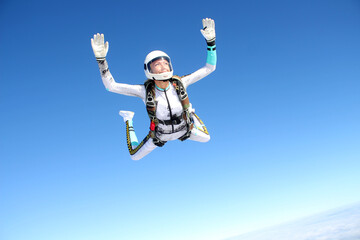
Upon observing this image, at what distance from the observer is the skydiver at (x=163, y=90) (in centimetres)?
500

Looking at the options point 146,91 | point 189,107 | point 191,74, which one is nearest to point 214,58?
point 191,74

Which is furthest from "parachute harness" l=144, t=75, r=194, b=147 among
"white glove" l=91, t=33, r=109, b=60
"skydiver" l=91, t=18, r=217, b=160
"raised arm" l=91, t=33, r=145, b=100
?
"white glove" l=91, t=33, r=109, b=60

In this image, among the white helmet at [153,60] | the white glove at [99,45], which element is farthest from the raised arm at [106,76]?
the white helmet at [153,60]

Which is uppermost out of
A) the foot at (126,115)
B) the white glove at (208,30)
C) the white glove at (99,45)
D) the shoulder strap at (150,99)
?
the white glove at (208,30)

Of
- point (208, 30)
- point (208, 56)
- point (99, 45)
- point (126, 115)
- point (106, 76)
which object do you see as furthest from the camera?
point (126, 115)

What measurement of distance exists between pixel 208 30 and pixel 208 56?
0.51 m

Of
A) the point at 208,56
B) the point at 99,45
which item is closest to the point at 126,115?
the point at 99,45

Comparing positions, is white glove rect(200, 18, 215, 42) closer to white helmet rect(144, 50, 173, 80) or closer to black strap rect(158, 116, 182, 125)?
white helmet rect(144, 50, 173, 80)

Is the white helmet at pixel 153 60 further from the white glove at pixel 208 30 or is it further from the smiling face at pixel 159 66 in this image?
the white glove at pixel 208 30

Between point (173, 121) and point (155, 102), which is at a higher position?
point (155, 102)

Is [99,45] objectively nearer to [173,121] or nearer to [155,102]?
[155,102]

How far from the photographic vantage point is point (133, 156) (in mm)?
5895

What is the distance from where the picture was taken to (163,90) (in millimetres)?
5188

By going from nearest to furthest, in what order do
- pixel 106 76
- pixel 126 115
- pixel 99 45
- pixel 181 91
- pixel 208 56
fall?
1. pixel 99 45
2. pixel 106 76
3. pixel 181 91
4. pixel 208 56
5. pixel 126 115
